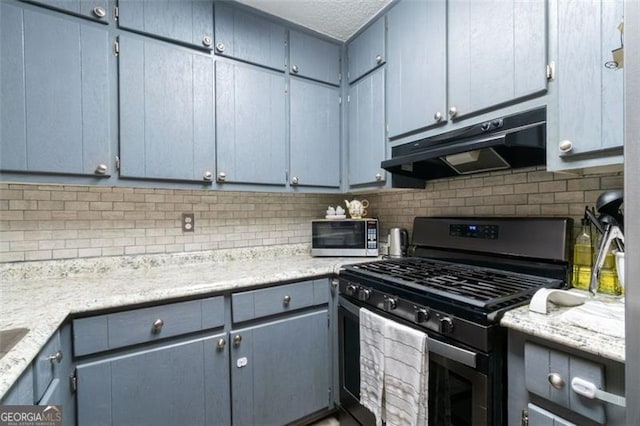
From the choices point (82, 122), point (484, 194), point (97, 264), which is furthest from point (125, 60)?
point (484, 194)

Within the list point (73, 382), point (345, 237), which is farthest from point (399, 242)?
point (73, 382)

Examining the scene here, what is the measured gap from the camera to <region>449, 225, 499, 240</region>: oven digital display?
162cm

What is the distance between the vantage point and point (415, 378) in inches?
46.8

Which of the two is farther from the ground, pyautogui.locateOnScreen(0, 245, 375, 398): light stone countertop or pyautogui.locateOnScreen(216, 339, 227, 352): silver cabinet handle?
pyautogui.locateOnScreen(0, 245, 375, 398): light stone countertop

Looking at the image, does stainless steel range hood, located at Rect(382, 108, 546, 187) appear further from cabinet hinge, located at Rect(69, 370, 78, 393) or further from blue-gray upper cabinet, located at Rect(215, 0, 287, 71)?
cabinet hinge, located at Rect(69, 370, 78, 393)

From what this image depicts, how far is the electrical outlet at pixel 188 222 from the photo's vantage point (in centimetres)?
199

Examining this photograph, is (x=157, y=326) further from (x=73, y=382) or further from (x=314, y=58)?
(x=314, y=58)

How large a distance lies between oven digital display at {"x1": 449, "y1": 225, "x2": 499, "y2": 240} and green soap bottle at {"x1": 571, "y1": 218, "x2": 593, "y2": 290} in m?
0.34

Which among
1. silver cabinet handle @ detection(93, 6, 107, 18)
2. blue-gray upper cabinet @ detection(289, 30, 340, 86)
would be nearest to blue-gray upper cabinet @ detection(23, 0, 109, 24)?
silver cabinet handle @ detection(93, 6, 107, 18)

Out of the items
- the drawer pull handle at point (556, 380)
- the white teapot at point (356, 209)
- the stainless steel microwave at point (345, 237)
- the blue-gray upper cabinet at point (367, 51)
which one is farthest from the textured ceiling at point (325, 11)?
the drawer pull handle at point (556, 380)

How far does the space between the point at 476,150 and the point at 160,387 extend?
1783 mm

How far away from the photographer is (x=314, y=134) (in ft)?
7.11

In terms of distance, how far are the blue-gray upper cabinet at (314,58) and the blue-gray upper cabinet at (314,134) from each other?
6 centimetres

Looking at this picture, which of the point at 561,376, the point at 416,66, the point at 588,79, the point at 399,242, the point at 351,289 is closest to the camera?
the point at 561,376
